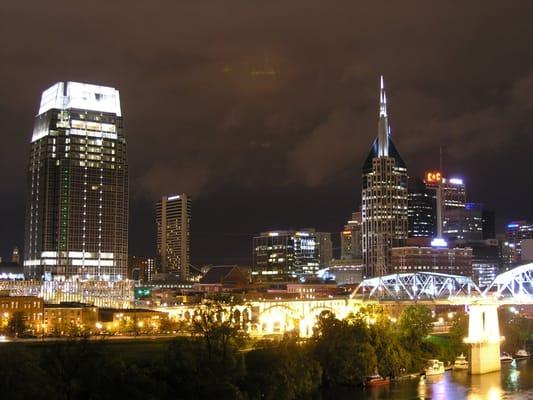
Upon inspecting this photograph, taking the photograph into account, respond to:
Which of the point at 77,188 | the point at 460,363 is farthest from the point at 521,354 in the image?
the point at 77,188

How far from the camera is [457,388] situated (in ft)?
242

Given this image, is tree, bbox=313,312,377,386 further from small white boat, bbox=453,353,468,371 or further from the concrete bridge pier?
small white boat, bbox=453,353,468,371

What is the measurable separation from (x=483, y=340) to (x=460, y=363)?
526 cm

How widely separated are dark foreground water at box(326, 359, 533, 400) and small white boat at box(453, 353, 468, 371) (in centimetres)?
377

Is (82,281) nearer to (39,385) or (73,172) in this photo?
(73,172)

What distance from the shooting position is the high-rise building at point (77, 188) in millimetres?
157250

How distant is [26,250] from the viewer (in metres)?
165

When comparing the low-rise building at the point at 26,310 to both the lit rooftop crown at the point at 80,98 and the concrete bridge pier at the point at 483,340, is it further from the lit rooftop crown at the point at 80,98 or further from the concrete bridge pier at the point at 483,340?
the lit rooftop crown at the point at 80,98

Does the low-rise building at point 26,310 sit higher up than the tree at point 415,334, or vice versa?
the low-rise building at point 26,310

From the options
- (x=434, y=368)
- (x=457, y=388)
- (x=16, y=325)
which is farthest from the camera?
(x=16, y=325)

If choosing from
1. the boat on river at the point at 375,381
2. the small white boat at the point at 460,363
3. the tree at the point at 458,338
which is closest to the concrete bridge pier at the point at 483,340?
the small white boat at the point at 460,363

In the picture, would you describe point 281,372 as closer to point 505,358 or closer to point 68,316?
point 505,358

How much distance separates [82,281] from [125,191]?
20.0 meters

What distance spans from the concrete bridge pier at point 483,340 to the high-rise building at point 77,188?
3324 inches
